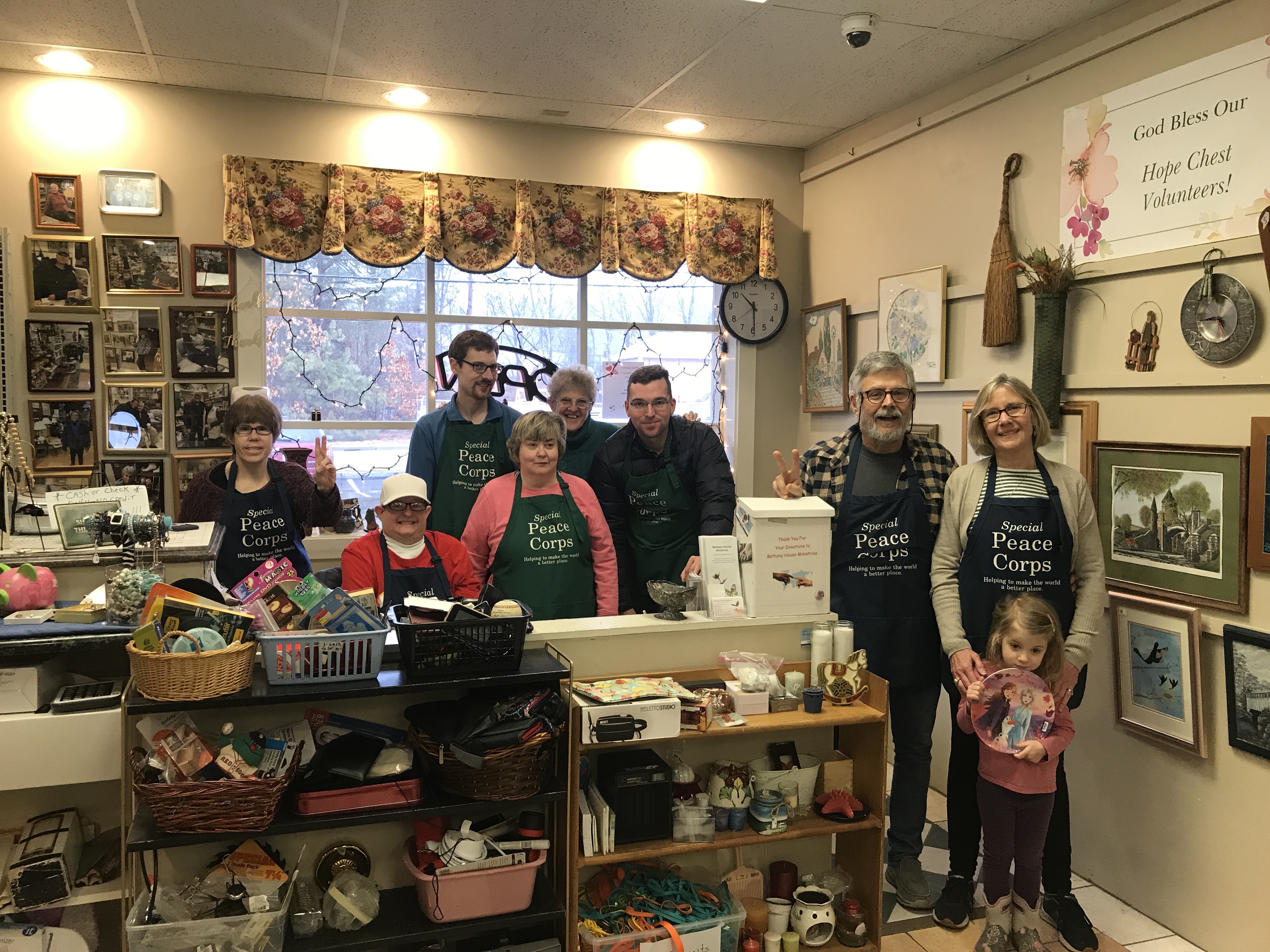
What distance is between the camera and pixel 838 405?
4453 millimetres

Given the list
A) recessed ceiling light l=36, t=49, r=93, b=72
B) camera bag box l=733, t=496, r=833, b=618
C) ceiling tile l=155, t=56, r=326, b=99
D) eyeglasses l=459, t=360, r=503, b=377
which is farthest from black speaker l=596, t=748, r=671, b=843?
recessed ceiling light l=36, t=49, r=93, b=72

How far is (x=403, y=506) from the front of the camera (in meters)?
2.68

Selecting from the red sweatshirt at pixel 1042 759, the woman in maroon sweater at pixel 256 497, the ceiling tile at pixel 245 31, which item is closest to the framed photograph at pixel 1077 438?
the red sweatshirt at pixel 1042 759

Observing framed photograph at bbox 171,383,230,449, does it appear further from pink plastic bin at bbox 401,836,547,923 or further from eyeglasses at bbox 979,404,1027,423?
eyeglasses at bbox 979,404,1027,423

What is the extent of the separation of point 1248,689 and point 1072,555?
0.60m

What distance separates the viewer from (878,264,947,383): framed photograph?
3.72m

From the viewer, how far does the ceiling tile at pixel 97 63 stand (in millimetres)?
3418

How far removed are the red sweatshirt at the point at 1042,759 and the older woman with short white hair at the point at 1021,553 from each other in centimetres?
2

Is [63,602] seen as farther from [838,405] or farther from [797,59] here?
[838,405]

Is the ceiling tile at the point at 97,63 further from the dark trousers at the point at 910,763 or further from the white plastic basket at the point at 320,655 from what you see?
the dark trousers at the point at 910,763

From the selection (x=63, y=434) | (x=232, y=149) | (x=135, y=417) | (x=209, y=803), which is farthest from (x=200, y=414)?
(x=209, y=803)

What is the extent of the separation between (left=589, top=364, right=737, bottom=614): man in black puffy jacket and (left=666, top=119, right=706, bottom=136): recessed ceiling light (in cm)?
158

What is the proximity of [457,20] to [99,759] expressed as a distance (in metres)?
2.44

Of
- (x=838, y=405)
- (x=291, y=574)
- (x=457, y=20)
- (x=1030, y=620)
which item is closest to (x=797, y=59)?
(x=457, y=20)
